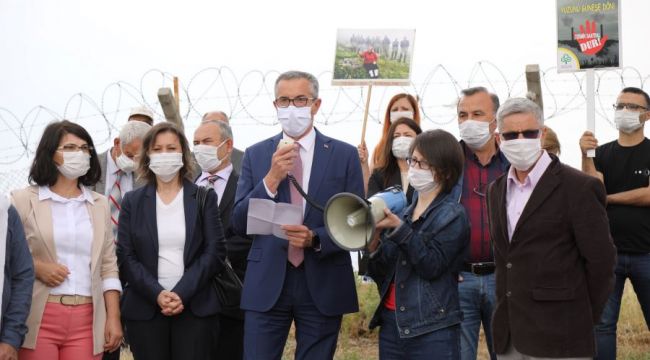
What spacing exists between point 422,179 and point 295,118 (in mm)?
862

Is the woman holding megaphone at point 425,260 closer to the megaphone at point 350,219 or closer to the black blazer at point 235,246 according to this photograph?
the megaphone at point 350,219

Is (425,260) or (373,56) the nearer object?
(425,260)

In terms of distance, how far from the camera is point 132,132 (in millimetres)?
6469

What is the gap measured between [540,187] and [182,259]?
2.23 metres

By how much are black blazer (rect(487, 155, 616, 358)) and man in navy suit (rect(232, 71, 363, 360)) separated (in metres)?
1.09

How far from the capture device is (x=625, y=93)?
6355 mm

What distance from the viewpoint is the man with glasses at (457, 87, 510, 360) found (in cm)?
530

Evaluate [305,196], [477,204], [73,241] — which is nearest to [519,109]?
[477,204]

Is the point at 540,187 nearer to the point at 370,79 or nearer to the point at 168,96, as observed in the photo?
the point at 370,79

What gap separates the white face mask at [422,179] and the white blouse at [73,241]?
1940mm

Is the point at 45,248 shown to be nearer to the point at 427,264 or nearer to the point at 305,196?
the point at 305,196

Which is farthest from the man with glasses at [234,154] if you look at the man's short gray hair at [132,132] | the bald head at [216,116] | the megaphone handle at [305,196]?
the megaphone handle at [305,196]

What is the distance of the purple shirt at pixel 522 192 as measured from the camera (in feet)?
14.4

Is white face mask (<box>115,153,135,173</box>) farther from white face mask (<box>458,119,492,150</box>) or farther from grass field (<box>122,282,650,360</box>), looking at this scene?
grass field (<box>122,282,650,360</box>)
